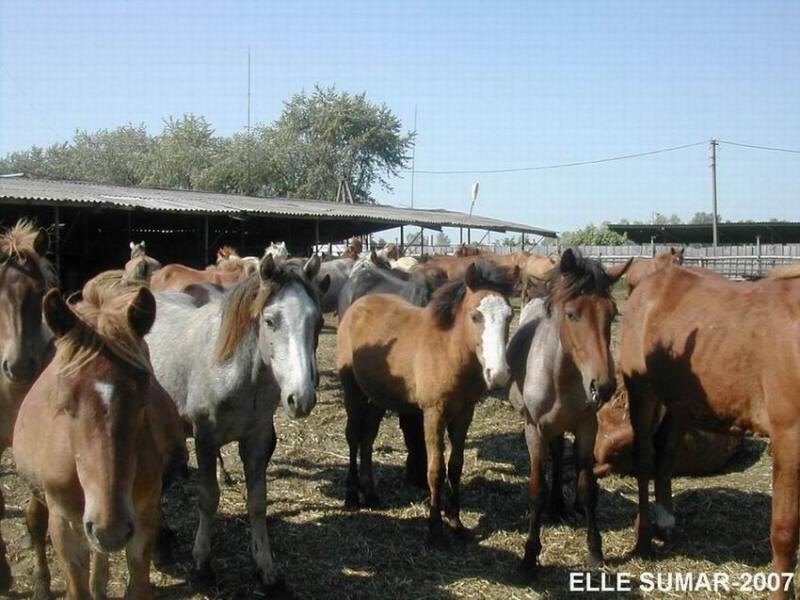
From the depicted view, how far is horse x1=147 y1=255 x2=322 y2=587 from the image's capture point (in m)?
4.05

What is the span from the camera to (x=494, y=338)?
183 inches

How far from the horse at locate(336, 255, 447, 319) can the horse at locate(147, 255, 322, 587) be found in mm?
3730

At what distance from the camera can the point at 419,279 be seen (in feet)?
27.8

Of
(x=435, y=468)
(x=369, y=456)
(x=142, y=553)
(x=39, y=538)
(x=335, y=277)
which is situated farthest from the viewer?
(x=335, y=277)

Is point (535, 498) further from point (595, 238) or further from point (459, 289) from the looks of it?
point (595, 238)

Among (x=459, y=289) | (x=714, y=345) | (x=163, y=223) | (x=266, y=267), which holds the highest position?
(x=163, y=223)

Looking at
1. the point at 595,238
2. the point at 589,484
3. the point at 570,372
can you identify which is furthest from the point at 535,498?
the point at 595,238

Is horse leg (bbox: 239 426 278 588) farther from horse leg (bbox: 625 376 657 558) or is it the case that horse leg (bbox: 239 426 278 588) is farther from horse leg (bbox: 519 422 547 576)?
horse leg (bbox: 625 376 657 558)

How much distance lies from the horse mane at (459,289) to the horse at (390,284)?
7.97 feet

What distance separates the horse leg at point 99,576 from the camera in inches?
134

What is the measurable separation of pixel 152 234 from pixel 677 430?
2074cm

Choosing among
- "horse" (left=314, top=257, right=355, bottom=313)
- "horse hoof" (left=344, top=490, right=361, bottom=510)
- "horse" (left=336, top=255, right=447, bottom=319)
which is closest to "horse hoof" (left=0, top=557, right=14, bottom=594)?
"horse hoof" (left=344, top=490, right=361, bottom=510)

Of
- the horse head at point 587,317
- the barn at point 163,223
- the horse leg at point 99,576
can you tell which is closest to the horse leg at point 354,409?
the horse head at point 587,317

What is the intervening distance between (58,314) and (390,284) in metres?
6.11
